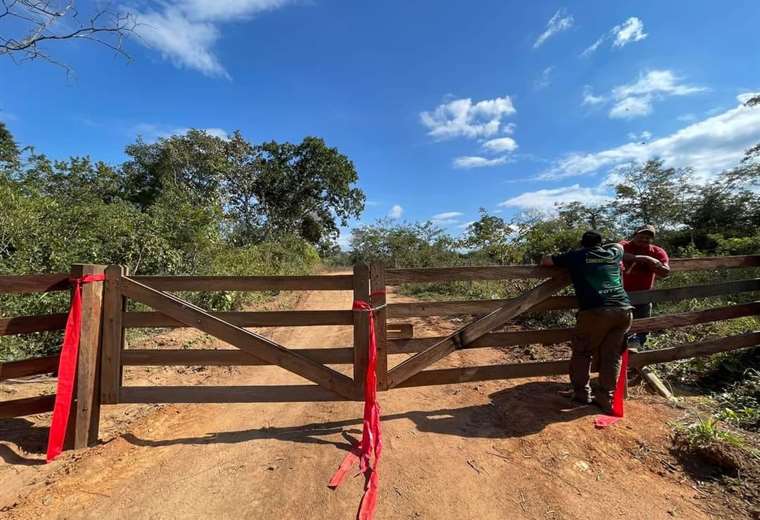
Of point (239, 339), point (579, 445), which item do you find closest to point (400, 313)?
point (239, 339)

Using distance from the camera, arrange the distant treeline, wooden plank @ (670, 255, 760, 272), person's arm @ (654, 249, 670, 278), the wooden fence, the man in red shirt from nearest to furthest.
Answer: the wooden fence < person's arm @ (654, 249, 670, 278) < wooden plank @ (670, 255, 760, 272) < the man in red shirt < the distant treeline

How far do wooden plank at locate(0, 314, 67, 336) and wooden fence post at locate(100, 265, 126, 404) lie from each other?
18.0 inches

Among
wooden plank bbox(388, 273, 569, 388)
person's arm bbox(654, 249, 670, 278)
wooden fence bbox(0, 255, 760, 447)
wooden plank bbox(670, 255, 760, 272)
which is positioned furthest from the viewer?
wooden plank bbox(670, 255, 760, 272)

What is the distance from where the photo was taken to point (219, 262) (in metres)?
12.6

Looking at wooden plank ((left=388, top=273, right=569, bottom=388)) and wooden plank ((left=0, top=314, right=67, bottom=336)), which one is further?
wooden plank ((left=388, top=273, right=569, bottom=388))

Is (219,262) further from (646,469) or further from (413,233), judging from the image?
(413,233)

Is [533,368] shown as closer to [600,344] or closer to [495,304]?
[600,344]

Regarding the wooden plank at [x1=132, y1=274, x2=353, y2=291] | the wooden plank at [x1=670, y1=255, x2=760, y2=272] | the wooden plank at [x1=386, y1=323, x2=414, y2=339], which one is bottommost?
the wooden plank at [x1=386, y1=323, x2=414, y2=339]

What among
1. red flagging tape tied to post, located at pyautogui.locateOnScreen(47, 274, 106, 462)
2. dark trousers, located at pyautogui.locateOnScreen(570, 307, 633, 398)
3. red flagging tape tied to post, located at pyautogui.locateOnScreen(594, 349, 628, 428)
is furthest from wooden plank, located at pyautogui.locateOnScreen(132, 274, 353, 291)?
red flagging tape tied to post, located at pyautogui.locateOnScreen(594, 349, 628, 428)

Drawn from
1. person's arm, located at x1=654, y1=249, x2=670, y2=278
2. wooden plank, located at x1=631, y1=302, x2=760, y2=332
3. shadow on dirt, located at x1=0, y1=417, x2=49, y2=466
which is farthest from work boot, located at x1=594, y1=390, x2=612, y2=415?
shadow on dirt, located at x1=0, y1=417, x2=49, y2=466

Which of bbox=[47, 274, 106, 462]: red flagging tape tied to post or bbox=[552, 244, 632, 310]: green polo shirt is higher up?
bbox=[552, 244, 632, 310]: green polo shirt

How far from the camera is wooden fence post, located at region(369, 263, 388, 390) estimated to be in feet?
12.7

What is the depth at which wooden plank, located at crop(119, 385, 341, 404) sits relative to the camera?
378cm

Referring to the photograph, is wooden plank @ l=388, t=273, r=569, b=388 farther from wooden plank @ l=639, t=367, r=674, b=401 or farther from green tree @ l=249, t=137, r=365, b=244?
green tree @ l=249, t=137, r=365, b=244
